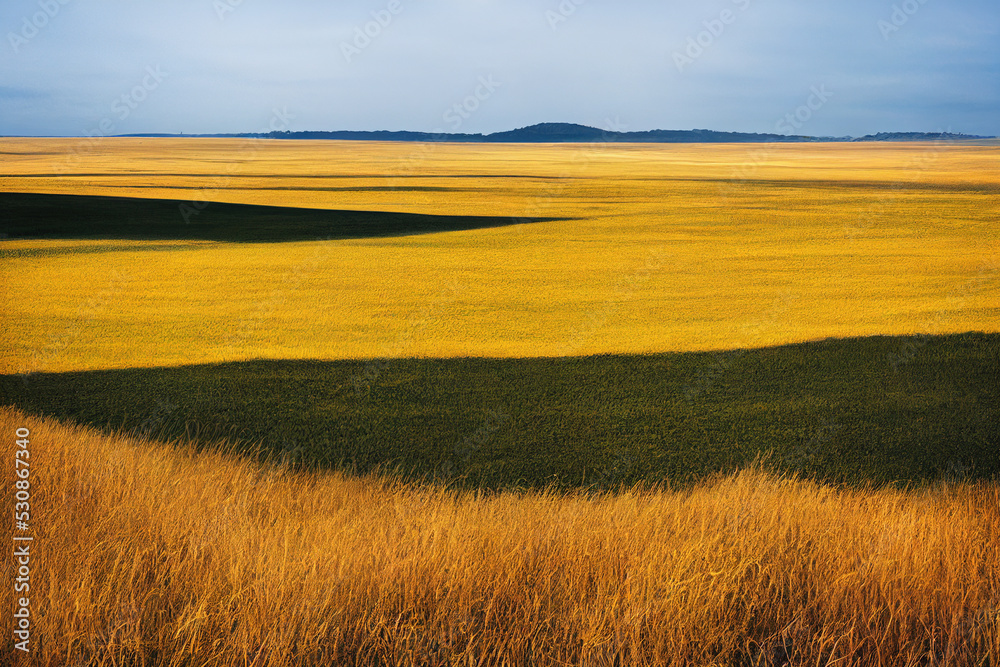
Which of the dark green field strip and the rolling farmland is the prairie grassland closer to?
the rolling farmland

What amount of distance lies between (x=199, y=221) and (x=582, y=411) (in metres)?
18.1

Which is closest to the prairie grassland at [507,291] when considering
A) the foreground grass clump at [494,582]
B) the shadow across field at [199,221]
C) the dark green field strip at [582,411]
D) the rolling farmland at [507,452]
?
the rolling farmland at [507,452]

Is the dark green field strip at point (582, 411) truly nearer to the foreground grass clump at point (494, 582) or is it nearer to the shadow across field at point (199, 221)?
the foreground grass clump at point (494, 582)

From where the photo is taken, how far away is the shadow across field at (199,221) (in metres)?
19.3

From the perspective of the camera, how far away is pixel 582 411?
273 inches

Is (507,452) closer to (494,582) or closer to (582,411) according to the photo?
(582,411)

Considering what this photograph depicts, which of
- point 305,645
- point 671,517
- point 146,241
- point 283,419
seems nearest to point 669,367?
point 283,419

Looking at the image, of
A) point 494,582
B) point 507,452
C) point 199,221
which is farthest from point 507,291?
point 199,221

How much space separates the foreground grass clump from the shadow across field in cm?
1577

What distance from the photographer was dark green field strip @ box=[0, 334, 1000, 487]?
5.88 metres

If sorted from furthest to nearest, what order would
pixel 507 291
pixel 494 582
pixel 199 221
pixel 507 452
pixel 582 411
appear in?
1. pixel 199 221
2. pixel 507 291
3. pixel 582 411
4. pixel 507 452
5. pixel 494 582

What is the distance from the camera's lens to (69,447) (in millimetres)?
4609

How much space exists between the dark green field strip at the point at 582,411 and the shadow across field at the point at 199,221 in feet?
39.0

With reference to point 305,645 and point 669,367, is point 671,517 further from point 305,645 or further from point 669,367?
point 669,367
